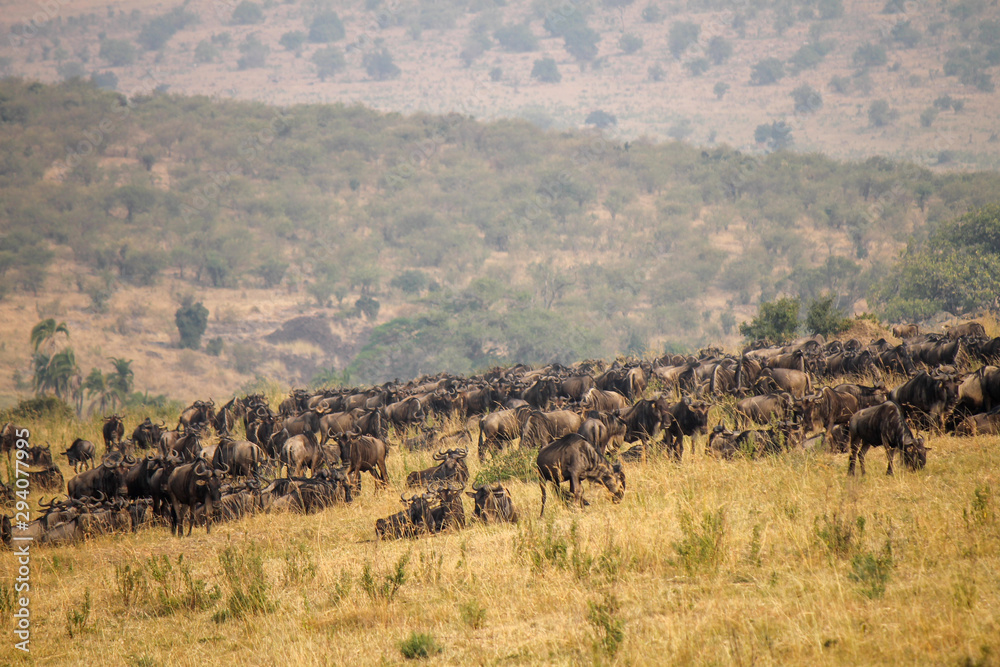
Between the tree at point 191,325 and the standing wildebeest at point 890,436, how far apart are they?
53.9 metres

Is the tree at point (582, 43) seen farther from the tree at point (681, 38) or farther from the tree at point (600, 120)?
the tree at point (600, 120)

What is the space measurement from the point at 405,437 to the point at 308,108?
86861 millimetres

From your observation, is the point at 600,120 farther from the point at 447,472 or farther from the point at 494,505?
the point at 494,505

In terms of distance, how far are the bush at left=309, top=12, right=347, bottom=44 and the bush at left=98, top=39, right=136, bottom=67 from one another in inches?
1685

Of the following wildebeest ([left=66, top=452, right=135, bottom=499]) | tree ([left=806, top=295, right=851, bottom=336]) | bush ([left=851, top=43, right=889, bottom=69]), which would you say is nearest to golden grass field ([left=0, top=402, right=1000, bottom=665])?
wildebeest ([left=66, top=452, right=135, bottom=499])

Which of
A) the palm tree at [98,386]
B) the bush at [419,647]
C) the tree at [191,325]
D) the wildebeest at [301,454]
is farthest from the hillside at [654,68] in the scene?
the bush at [419,647]

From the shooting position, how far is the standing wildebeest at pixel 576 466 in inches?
349

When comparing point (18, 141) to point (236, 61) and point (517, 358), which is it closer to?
point (517, 358)

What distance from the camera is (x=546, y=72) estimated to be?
591 ft

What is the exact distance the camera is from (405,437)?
1631cm

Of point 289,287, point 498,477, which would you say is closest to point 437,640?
point 498,477

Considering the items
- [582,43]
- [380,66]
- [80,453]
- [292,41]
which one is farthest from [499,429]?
[292,41]

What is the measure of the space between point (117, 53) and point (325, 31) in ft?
162

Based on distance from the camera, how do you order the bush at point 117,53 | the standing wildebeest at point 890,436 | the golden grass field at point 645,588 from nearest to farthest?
the golden grass field at point 645,588 → the standing wildebeest at point 890,436 → the bush at point 117,53
